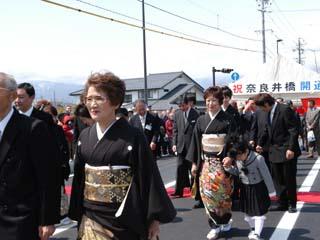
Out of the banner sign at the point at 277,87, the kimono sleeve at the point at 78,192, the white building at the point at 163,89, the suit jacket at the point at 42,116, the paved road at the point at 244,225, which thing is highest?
the white building at the point at 163,89

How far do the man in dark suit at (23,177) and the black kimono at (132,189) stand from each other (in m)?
0.30

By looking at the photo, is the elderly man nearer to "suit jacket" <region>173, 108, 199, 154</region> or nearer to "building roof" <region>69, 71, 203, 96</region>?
"suit jacket" <region>173, 108, 199, 154</region>

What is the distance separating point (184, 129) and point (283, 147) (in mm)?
2260

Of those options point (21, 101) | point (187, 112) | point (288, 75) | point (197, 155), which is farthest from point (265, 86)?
point (21, 101)

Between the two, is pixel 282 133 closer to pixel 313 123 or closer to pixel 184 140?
pixel 184 140

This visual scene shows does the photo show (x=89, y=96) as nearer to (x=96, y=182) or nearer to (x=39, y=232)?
(x=96, y=182)

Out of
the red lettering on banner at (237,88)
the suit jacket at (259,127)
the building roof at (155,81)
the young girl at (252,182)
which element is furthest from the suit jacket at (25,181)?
the building roof at (155,81)

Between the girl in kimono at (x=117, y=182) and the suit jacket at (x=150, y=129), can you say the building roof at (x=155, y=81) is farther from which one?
the girl in kimono at (x=117, y=182)

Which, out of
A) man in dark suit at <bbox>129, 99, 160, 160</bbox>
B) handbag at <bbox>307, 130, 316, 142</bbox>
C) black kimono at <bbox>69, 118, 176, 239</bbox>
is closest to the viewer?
black kimono at <bbox>69, 118, 176, 239</bbox>

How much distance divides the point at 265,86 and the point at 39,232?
16.2 meters

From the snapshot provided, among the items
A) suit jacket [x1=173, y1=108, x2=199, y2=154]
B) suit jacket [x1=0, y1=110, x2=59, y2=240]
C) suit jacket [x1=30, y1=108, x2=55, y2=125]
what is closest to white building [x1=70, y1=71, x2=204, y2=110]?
suit jacket [x1=173, y1=108, x2=199, y2=154]

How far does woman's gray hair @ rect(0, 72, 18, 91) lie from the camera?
3.12 metres

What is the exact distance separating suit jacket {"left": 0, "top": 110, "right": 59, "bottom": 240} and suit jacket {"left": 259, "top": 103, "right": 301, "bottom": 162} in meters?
5.03

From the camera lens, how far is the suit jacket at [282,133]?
7.41m
